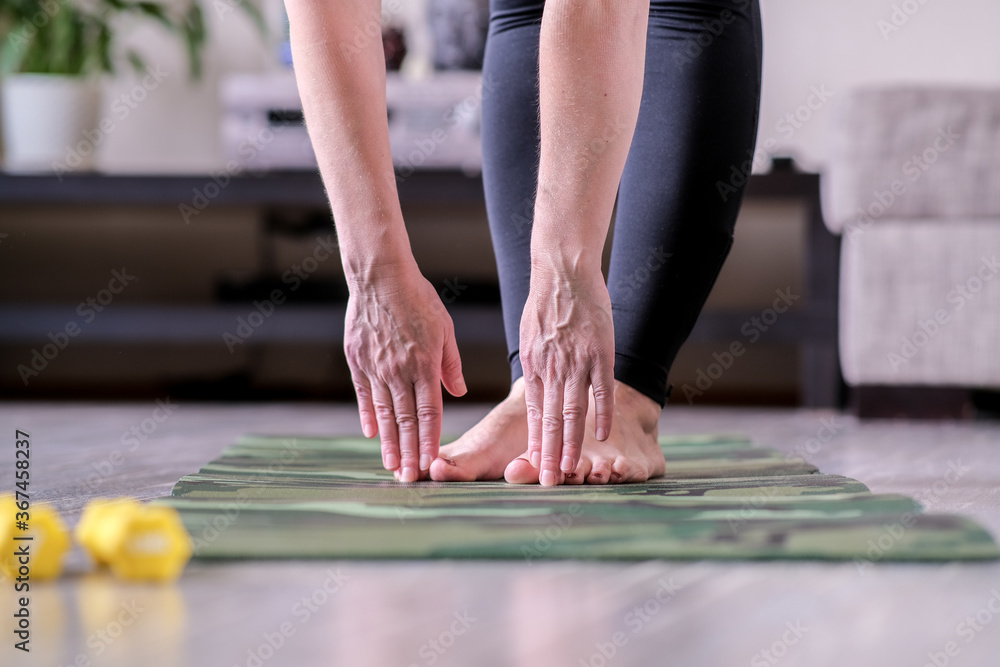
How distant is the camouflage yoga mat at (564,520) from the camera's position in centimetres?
66

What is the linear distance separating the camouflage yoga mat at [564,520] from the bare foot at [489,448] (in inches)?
0.7

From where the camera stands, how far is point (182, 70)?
8.69ft

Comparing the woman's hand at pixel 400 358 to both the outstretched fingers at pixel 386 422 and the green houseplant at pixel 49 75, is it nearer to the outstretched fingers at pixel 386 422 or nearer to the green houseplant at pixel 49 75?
the outstretched fingers at pixel 386 422

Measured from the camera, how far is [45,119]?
2.27 metres

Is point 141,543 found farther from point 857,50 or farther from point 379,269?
point 857,50

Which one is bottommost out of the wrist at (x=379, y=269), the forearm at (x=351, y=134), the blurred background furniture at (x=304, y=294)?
the blurred background furniture at (x=304, y=294)

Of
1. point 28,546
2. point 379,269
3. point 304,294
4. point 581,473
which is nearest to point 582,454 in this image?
point 581,473

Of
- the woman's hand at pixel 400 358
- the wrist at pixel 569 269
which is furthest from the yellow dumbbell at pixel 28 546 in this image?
the wrist at pixel 569 269

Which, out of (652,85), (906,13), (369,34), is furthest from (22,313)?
(906,13)

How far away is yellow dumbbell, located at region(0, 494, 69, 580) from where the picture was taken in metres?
0.60

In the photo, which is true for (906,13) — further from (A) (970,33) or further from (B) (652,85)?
(B) (652,85)

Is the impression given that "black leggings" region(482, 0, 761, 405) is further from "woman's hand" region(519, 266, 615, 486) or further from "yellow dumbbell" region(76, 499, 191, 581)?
"yellow dumbbell" region(76, 499, 191, 581)

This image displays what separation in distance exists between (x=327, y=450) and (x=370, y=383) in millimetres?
343

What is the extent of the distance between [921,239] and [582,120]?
110 centimetres
